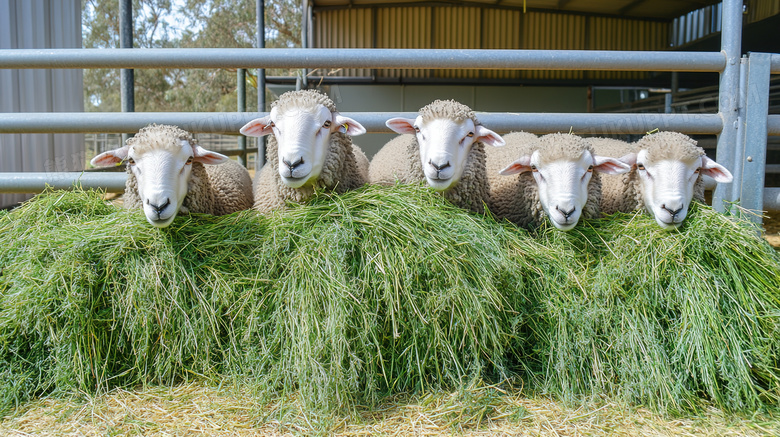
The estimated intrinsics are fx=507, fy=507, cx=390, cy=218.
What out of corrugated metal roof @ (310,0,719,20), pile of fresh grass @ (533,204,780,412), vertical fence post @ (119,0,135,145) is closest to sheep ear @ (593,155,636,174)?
pile of fresh grass @ (533,204,780,412)

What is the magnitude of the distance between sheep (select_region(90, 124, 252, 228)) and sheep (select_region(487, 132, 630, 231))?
1.59 metres

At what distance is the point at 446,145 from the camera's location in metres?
2.42

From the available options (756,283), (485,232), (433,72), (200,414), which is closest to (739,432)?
(756,283)

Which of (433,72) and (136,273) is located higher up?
(433,72)

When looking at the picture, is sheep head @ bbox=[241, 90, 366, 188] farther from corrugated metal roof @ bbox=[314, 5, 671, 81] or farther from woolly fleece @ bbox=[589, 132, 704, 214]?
corrugated metal roof @ bbox=[314, 5, 671, 81]

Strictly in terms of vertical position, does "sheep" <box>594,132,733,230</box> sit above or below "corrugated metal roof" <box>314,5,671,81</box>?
below

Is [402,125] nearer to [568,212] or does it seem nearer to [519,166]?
[519,166]

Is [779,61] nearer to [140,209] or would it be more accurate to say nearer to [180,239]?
[180,239]

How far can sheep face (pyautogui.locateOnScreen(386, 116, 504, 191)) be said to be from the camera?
2.39 m

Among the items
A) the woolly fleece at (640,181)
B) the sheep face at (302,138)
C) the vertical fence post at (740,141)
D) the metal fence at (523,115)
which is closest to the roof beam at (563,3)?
the metal fence at (523,115)

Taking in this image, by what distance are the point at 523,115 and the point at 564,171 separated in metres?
0.63

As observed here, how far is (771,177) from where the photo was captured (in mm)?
10719

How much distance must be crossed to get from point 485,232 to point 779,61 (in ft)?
6.89

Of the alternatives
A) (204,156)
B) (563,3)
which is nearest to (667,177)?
(204,156)
